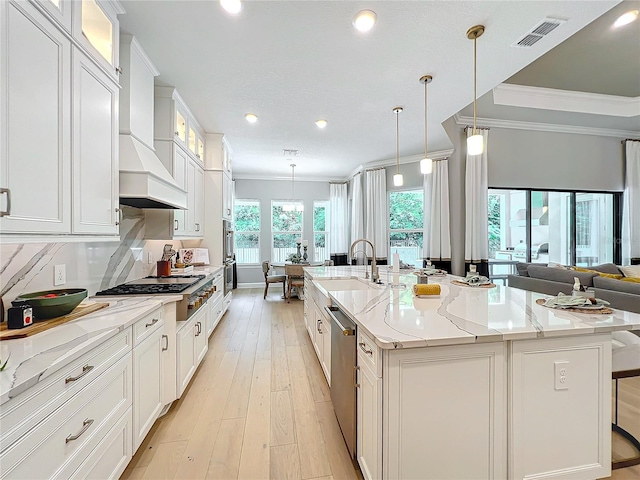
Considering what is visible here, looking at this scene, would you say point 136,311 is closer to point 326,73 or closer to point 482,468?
point 482,468

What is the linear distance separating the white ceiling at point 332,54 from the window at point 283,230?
11.6 ft

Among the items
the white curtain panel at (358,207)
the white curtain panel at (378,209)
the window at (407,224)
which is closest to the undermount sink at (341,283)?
the white curtain panel at (378,209)

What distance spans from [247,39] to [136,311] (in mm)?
2145

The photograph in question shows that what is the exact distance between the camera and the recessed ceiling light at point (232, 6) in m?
1.73


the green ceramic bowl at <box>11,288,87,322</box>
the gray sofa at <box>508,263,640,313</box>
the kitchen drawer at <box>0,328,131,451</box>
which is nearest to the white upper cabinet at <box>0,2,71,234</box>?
the green ceramic bowl at <box>11,288,87,322</box>

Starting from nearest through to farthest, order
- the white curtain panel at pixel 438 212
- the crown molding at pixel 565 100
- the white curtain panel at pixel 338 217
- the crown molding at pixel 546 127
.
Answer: the crown molding at pixel 565 100 < the crown molding at pixel 546 127 < the white curtain panel at pixel 438 212 < the white curtain panel at pixel 338 217

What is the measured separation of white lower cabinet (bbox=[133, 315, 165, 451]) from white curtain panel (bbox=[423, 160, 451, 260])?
4.44m

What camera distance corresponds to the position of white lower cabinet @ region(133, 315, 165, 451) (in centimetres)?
155

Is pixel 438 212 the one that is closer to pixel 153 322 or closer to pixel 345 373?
pixel 345 373

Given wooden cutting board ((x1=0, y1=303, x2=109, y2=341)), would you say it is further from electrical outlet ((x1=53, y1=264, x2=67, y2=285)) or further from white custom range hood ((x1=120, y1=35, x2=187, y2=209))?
white custom range hood ((x1=120, y1=35, x2=187, y2=209))

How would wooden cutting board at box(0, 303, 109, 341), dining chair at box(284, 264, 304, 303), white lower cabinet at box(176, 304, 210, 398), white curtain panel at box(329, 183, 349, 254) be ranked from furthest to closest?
1. white curtain panel at box(329, 183, 349, 254)
2. dining chair at box(284, 264, 304, 303)
3. white lower cabinet at box(176, 304, 210, 398)
4. wooden cutting board at box(0, 303, 109, 341)

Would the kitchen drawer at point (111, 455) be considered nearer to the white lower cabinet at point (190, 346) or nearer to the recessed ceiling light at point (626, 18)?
the white lower cabinet at point (190, 346)

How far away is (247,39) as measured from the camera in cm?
210

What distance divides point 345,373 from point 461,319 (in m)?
0.75
